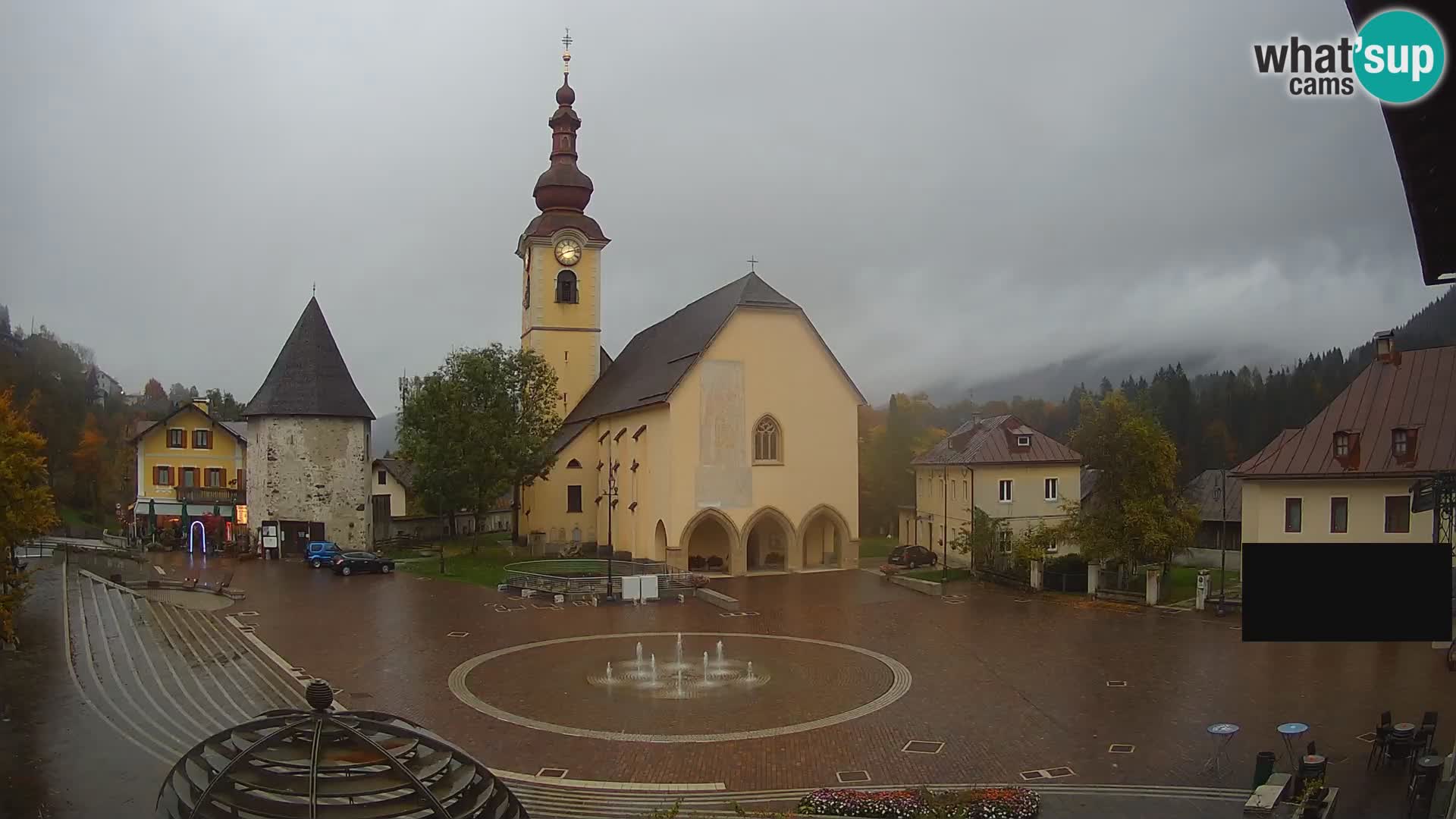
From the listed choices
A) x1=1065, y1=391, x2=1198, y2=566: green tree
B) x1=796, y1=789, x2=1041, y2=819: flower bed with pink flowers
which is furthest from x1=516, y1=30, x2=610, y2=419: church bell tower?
x1=796, y1=789, x2=1041, y2=819: flower bed with pink flowers

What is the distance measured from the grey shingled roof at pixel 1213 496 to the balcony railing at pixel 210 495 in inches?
1755

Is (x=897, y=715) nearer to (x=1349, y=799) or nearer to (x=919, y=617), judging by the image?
(x=1349, y=799)

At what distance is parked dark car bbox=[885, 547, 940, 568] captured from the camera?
40781 millimetres

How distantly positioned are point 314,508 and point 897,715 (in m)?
33.7

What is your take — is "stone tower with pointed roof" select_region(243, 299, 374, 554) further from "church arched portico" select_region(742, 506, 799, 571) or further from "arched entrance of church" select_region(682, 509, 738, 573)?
"church arched portico" select_region(742, 506, 799, 571)

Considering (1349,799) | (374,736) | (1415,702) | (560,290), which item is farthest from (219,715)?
(560,290)

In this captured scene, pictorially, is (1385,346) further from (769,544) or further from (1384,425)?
(769,544)

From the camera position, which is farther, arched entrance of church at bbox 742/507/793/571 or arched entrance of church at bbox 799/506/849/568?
arched entrance of church at bbox 799/506/849/568

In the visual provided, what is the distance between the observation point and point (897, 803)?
37.6 feet

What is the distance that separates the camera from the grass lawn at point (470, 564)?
35531mm

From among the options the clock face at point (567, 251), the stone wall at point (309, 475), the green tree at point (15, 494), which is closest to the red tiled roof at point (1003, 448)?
the clock face at point (567, 251)

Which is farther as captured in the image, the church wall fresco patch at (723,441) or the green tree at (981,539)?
the church wall fresco patch at (723,441)

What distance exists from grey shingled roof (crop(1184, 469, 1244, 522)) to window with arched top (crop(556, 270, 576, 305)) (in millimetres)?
32115

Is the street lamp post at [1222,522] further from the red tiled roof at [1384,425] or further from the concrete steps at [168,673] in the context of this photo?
the concrete steps at [168,673]
